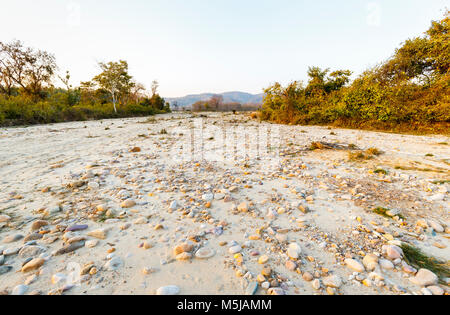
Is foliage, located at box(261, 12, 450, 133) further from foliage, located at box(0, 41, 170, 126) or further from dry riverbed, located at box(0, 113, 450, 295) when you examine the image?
foliage, located at box(0, 41, 170, 126)

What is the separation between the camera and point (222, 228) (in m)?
2.27

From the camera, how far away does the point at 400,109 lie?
33.2 feet

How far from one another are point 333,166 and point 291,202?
2355 mm

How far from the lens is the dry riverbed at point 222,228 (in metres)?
1.51

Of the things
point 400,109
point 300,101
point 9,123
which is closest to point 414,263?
point 400,109

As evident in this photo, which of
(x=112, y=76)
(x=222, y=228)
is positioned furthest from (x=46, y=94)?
(x=222, y=228)

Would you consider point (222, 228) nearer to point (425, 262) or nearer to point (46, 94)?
point (425, 262)

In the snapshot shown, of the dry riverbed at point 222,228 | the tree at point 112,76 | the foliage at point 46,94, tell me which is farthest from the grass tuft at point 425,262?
the tree at point 112,76

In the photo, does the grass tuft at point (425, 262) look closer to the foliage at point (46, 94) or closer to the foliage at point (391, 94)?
the foliage at point (391, 94)

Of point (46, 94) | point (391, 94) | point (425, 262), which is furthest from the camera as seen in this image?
point (46, 94)

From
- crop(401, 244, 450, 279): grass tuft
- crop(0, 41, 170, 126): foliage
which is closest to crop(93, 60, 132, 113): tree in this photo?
crop(0, 41, 170, 126): foliage

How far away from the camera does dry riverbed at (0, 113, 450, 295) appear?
1510 mm
